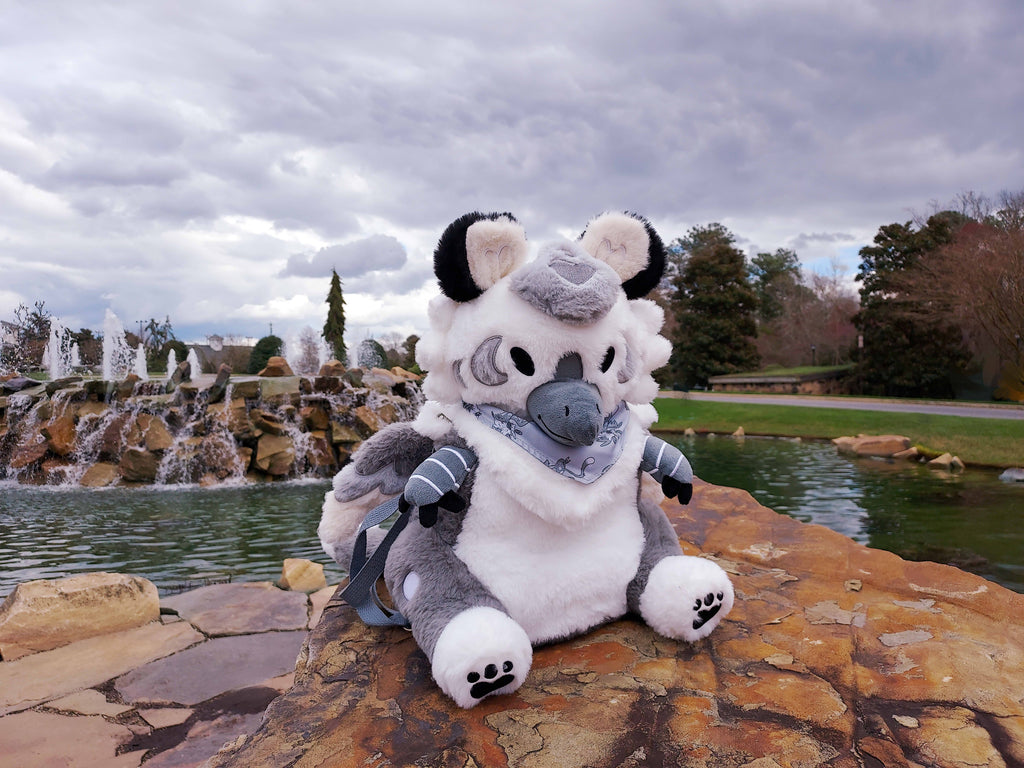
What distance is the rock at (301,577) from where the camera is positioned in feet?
14.0

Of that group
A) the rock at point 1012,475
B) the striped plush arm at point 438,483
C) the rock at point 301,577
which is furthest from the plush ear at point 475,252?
the rock at point 1012,475

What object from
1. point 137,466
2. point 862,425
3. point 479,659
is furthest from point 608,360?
point 862,425

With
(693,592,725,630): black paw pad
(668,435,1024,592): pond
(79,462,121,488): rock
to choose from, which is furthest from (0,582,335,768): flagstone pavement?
(79,462,121,488): rock

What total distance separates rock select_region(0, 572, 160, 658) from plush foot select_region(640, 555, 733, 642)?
3.04 m

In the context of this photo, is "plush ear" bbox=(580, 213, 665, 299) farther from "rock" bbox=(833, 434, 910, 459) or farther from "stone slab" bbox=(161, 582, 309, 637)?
"rock" bbox=(833, 434, 910, 459)

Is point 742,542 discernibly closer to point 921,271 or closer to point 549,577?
point 549,577

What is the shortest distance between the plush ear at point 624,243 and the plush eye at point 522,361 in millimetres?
454

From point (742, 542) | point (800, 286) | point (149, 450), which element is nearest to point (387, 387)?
point (149, 450)

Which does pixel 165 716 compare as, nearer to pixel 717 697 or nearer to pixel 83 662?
pixel 83 662

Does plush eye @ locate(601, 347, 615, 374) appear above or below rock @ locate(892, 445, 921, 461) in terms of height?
above

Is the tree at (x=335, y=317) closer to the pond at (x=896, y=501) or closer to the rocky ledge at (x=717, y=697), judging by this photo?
the pond at (x=896, y=501)

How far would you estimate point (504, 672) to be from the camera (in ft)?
5.16

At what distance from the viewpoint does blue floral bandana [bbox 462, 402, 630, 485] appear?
1.81 meters

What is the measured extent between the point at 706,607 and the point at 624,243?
3.75ft
